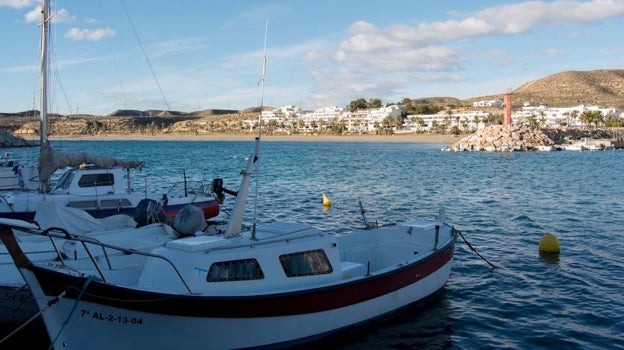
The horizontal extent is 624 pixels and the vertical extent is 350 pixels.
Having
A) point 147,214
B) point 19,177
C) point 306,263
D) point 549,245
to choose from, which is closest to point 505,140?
point 549,245

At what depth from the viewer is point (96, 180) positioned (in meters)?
27.6

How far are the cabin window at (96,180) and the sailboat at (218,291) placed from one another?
1326 cm

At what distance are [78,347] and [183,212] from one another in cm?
504

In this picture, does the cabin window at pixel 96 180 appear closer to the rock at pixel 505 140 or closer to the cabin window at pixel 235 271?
the cabin window at pixel 235 271

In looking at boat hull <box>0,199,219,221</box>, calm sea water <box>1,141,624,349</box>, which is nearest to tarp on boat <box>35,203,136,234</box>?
calm sea water <box>1,141,624,349</box>

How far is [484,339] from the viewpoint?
1453 cm

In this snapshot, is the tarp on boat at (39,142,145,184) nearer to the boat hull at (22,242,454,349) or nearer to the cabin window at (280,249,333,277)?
the boat hull at (22,242,454,349)

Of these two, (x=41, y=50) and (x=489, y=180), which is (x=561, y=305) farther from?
(x=489, y=180)

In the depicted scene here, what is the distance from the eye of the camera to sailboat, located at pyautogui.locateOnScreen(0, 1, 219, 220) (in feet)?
84.8

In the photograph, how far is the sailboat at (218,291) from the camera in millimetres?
10914

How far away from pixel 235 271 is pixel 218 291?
588 mm

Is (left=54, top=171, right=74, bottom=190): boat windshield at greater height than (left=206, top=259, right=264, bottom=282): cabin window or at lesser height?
greater

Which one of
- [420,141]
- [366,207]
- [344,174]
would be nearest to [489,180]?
[344,174]

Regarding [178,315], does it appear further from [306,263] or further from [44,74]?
[44,74]
